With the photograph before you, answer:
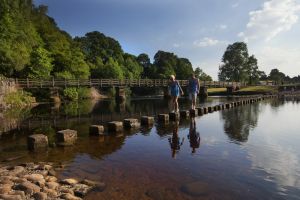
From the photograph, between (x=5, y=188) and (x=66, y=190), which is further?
(x=66, y=190)

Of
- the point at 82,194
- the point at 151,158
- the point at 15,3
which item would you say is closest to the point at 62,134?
the point at 151,158

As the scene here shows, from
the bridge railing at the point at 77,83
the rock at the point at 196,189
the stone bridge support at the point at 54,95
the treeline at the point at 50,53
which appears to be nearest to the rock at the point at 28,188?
the rock at the point at 196,189

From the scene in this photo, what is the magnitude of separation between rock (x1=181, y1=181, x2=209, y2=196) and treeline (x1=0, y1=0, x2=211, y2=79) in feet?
126

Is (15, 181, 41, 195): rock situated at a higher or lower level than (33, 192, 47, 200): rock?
higher

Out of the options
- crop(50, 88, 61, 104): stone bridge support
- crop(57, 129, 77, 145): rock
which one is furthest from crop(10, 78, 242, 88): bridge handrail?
crop(57, 129, 77, 145): rock

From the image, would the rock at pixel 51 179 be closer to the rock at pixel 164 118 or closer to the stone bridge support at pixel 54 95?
the rock at pixel 164 118

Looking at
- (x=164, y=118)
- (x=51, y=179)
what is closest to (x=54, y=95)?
(x=164, y=118)

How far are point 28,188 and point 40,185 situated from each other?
0.39 metres

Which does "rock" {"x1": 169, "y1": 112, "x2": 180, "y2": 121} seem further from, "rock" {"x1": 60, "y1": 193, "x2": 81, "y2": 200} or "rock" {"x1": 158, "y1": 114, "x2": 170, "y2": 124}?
"rock" {"x1": 60, "y1": 193, "x2": 81, "y2": 200}

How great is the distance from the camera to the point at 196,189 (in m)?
6.94

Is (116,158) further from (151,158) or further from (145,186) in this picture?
(145,186)

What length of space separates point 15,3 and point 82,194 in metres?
53.3

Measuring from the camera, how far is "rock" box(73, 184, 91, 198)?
676 cm

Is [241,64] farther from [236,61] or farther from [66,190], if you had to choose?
[66,190]
